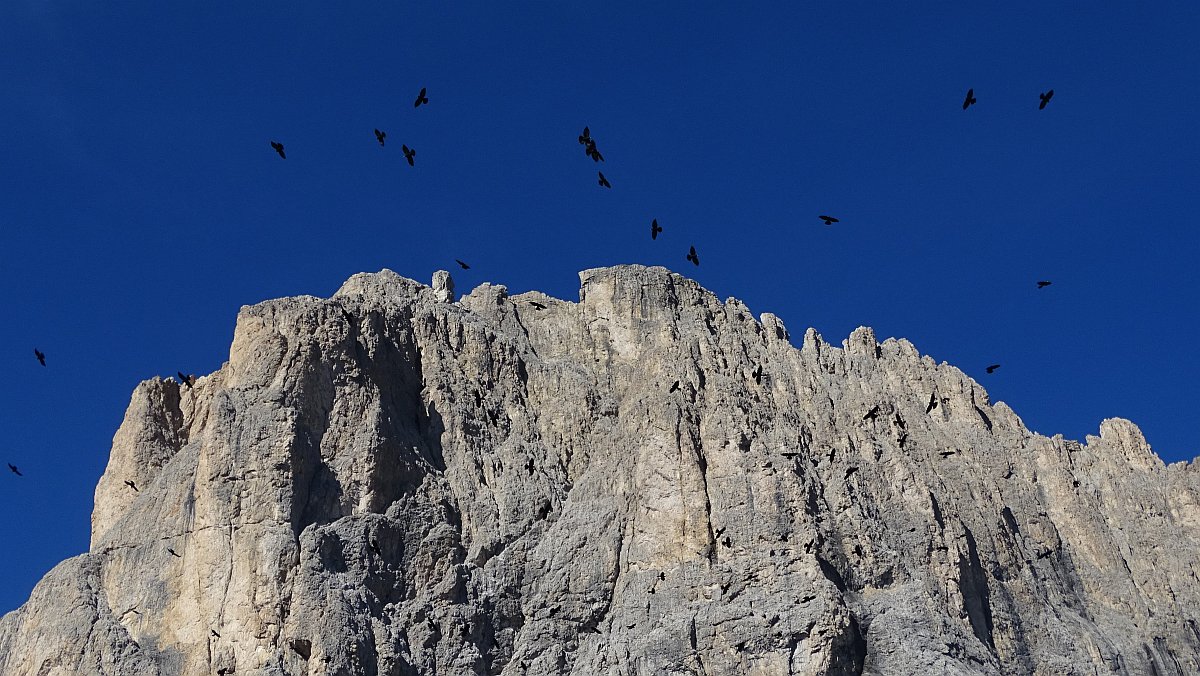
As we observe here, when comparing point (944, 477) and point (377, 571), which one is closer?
point (377, 571)

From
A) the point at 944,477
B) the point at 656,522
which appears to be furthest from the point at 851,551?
the point at 944,477

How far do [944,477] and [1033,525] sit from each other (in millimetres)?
5563

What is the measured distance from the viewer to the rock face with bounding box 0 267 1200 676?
69.6 m

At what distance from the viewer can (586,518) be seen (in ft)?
254

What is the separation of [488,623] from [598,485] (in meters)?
9.98

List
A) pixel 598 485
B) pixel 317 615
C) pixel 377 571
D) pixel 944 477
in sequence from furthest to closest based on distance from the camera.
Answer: pixel 944 477 < pixel 598 485 < pixel 377 571 < pixel 317 615

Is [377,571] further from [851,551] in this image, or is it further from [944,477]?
[944,477]

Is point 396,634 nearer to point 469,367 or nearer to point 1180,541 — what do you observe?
point 469,367

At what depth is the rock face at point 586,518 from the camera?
69562 millimetres

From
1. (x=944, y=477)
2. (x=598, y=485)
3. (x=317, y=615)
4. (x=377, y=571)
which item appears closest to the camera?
(x=317, y=615)

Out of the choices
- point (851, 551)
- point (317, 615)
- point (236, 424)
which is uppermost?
point (236, 424)

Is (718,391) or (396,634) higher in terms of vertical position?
(718,391)

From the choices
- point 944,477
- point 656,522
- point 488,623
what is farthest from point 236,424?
point 944,477

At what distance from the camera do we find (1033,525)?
88125 mm
